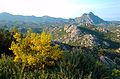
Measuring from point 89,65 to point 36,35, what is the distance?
3257 millimetres

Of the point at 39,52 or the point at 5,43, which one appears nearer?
the point at 39,52

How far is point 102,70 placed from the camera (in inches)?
613

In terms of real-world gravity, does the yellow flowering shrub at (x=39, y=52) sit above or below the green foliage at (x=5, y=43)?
above

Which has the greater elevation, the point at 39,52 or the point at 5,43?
the point at 39,52

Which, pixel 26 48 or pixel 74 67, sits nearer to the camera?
pixel 74 67

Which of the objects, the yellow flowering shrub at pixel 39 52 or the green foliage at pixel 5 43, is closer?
the yellow flowering shrub at pixel 39 52

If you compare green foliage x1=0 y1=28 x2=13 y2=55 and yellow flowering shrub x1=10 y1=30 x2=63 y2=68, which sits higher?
yellow flowering shrub x1=10 y1=30 x2=63 y2=68

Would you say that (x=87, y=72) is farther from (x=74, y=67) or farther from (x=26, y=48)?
(x=26, y=48)

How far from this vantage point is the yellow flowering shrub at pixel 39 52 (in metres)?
15.1

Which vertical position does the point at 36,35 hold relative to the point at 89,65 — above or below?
above

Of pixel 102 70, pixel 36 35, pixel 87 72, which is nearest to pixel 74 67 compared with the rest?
pixel 87 72

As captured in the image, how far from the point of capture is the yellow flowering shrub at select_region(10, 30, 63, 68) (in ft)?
49.5

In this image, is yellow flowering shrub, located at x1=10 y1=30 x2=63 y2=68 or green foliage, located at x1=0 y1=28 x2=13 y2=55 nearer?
yellow flowering shrub, located at x1=10 y1=30 x2=63 y2=68

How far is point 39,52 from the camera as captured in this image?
15375mm
